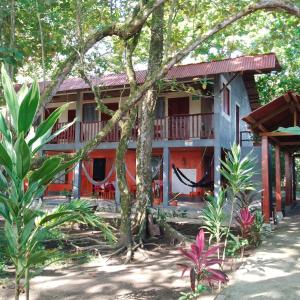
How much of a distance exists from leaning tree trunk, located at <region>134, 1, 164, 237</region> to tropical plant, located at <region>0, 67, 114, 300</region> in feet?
17.6

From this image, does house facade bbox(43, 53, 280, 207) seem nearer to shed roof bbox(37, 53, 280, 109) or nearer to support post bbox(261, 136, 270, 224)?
shed roof bbox(37, 53, 280, 109)

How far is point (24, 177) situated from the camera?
2.10 meters

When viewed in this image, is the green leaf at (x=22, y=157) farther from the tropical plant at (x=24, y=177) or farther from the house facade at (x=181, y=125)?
the house facade at (x=181, y=125)

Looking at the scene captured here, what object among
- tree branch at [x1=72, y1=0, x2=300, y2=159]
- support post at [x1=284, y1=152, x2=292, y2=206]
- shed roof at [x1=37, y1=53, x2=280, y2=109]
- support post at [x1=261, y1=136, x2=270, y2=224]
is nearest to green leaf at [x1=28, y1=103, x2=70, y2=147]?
tree branch at [x1=72, y1=0, x2=300, y2=159]

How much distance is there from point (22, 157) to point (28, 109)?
25cm

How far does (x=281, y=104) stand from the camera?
27.4ft

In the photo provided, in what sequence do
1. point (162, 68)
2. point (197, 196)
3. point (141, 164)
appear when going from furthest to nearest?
1. point (197, 196)
2. point (141, 164)
3. point (162, 68)

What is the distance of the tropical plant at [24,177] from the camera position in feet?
6.71

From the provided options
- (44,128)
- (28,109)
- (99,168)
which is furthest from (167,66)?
(99,168)

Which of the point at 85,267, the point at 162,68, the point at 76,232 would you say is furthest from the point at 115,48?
the point at 85,267

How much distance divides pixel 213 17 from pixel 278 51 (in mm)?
12200

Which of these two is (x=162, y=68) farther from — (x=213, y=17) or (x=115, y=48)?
(x=213, y=17)

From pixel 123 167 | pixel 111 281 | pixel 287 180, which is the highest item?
pixel 123 167

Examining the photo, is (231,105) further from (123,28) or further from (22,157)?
(22,157)
